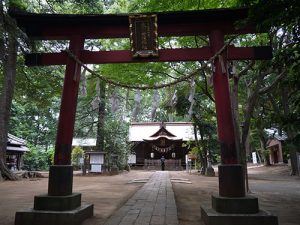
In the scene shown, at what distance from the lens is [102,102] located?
26.7 metres

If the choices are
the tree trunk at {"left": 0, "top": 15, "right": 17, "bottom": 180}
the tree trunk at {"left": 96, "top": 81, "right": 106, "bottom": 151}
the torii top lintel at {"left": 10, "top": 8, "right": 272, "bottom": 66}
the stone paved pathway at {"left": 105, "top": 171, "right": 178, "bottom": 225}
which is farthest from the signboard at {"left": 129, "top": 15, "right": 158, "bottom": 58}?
the tree trunk at {"left": 96, "top": 81, "right": 106, "bottom": 151}

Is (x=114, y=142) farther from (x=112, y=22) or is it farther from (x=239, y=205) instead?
(x=239, y=205)

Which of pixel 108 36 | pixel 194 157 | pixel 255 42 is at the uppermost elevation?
pixel 255 42

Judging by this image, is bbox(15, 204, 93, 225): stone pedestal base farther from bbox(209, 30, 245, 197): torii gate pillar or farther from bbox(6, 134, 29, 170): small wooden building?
bbox(6, 134, 29, 170): small wooden building

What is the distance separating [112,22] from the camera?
7.15 meters

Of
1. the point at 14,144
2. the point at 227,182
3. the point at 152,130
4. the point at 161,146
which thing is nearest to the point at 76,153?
the point at 14,144

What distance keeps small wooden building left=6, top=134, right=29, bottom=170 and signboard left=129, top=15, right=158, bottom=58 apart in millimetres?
21174

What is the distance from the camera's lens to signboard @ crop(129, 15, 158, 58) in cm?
704

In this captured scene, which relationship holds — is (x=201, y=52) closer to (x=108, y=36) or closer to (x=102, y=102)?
(x=108, y=36)

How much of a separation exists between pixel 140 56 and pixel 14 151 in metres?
23.8

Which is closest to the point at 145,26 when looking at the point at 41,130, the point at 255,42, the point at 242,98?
the point at 255,42

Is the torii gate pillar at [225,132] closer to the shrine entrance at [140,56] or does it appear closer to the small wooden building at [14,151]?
the shrine entrance at [140,56]

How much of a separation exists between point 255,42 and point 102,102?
16.9 m

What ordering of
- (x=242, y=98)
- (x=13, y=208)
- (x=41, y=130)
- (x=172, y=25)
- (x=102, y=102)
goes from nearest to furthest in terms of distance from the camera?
(x=172, y=25) < (x=13, y=208) < (x=242, y=98) < (x=102, y=102) < (x=41, y=130)
